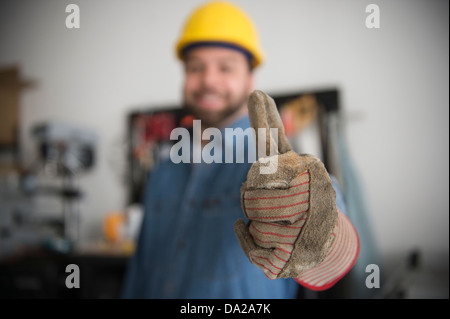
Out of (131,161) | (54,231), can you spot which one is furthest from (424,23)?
(54,231)

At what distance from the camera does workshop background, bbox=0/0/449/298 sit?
42.9 inches

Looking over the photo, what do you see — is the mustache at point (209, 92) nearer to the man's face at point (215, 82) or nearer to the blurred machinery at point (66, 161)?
the man's face at point (215, 82)

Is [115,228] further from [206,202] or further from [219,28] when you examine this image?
[219,28]

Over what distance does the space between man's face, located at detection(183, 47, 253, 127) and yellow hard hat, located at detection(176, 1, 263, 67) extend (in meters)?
0.03

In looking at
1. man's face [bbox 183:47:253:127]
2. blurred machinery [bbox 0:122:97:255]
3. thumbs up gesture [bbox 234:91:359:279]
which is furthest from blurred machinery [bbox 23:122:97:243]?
thumbs up gesture [bbox 234:91:359:279]

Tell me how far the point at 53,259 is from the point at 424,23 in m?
1.62

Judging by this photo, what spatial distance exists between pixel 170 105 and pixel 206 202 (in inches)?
43.1

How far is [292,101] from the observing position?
54.7 inches

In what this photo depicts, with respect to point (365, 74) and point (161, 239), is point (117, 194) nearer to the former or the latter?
point (161, 239)

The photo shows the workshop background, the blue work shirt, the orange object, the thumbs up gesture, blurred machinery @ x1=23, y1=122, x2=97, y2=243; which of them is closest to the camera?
the thumbs up gesture

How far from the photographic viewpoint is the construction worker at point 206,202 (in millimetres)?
534

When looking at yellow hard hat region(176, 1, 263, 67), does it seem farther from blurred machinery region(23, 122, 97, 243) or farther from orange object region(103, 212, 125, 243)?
blurred machinery region(23, 122, 97, 243)

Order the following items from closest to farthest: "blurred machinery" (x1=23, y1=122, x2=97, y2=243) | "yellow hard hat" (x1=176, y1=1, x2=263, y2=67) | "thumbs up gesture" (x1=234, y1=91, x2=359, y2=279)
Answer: "thumbs up gesture" (x1=234, y1=91, x2=359, y2=279) → "yellow hard hat" (x1=176, y1=1, x2=263, y2=67) → "blurred machinery" (x1=23, y1=122, x2=97, y2=243)
